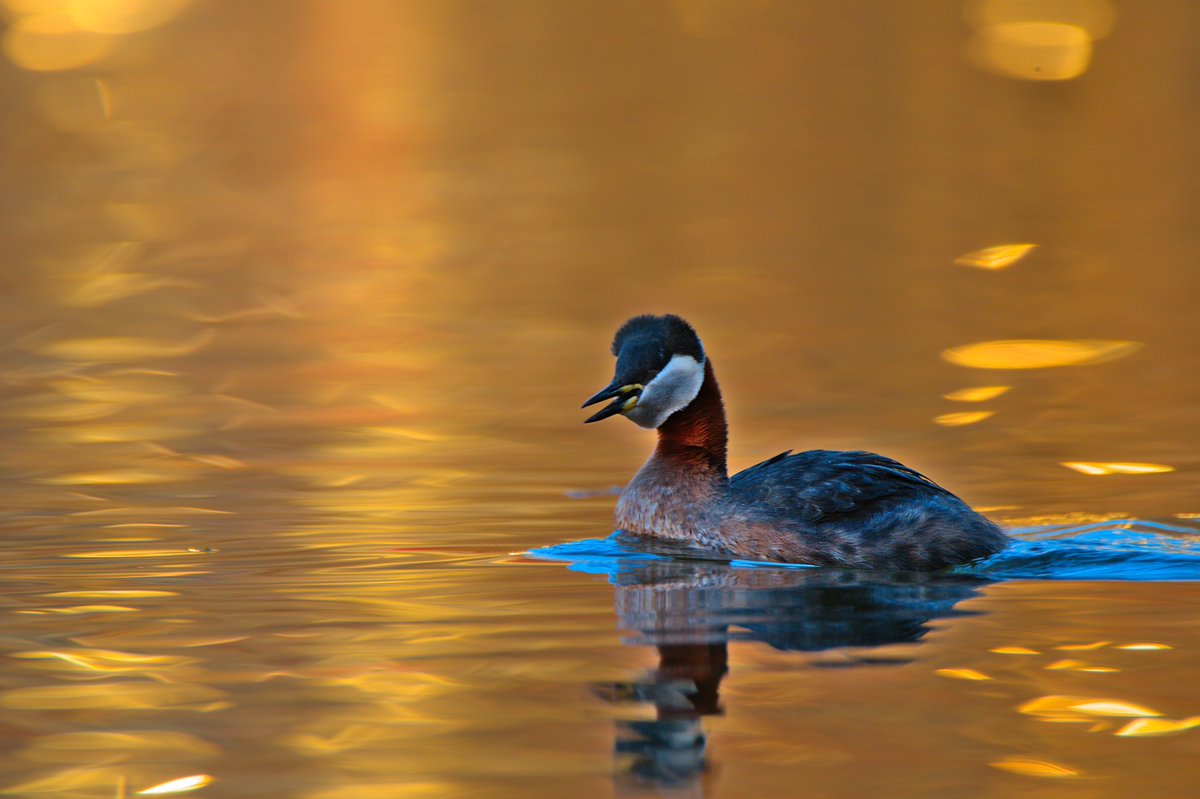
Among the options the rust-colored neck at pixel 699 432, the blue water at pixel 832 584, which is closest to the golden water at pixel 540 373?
the blue water at pixel 832 584

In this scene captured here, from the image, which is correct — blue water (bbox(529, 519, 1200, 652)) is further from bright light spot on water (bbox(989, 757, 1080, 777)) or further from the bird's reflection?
bright light spot on water (bbox(989, 757, 1080, 777))

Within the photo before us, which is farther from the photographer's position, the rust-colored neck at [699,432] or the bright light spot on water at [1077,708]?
the rust-colored neck at [699,432]

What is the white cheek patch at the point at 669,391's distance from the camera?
9742 mm

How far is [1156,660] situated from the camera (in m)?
6.70

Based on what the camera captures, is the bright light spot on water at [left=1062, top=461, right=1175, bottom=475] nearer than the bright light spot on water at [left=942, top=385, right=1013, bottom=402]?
Yes

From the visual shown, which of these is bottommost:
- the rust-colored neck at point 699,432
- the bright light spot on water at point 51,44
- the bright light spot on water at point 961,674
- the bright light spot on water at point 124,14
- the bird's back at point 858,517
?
the bright light spot on water at point 961,674

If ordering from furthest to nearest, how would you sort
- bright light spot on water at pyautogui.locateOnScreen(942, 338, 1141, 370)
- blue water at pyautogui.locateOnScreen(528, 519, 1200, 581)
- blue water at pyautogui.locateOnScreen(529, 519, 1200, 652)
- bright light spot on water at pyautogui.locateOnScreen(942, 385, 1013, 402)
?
1. bright light spot on water at pyautogui.locateOnScreen(942, 338, 1141, 370)
2. bright light spot on water at pyautogui.locateOnScreen(942, 385, 1013, 402)
3. blue water at pyautogui.locateOnScreen(528, 519, 1200, 581)
4. blue water at pyautogui.locateOnScreen(529, 519, 1200, 652)

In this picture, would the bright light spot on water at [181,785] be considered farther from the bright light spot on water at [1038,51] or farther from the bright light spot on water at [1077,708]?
the bright light spot on water at [1038,51]

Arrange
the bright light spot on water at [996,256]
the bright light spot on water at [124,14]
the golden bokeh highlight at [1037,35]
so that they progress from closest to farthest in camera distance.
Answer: the bright light spot on water at [996,256], the golden bokeh highlight at [1037,35], the bright light spot on water at [124,14]

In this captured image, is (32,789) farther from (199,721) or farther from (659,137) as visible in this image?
(659,137)

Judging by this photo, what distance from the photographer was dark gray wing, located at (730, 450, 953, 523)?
351 inches

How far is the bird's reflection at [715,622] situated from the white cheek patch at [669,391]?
1110 millimetres

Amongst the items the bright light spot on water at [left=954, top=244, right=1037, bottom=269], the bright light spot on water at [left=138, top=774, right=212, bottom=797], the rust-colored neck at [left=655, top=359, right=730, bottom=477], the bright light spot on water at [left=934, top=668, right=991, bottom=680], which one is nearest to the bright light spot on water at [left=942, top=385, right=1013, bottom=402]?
the rust-colored neck at [left=655, top=359, right=730, bottom=477]

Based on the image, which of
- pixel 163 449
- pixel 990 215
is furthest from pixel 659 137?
pixel 163 449
